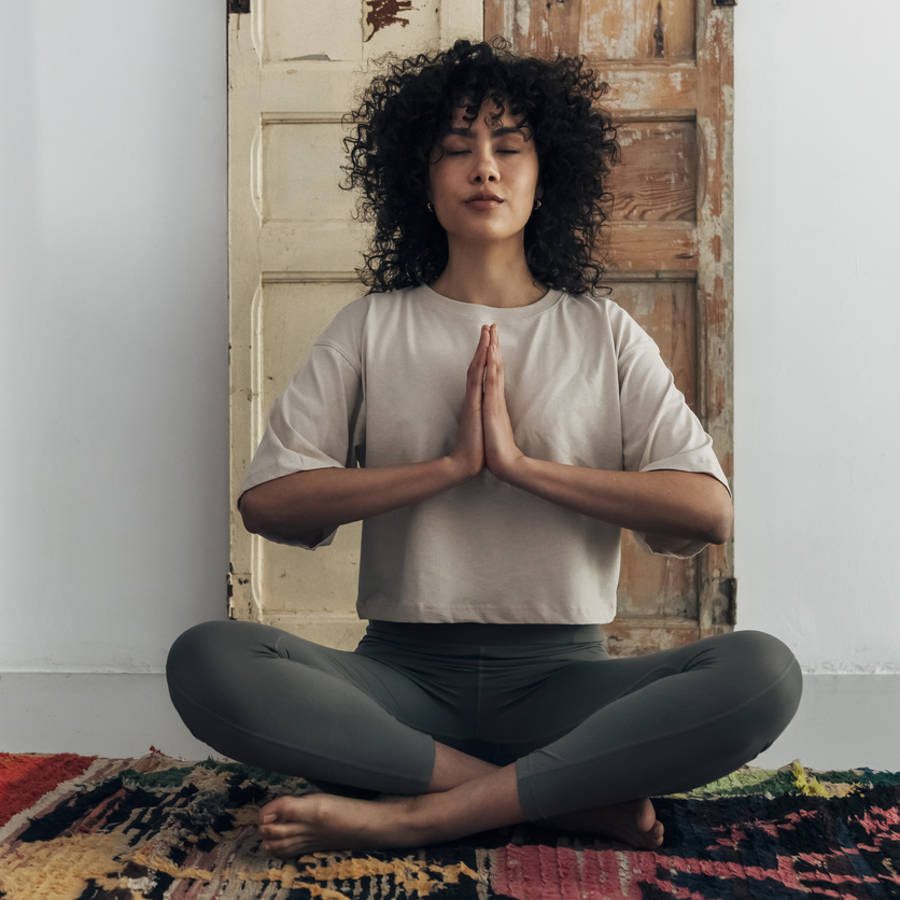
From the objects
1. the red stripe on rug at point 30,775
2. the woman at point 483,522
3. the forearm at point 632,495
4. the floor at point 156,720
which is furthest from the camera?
the floor at point 156,720

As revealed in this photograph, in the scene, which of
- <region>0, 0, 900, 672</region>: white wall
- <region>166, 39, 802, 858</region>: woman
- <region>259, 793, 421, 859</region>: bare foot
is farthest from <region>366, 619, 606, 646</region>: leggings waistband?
<region>0, 0, 900, 672</region>: white wall

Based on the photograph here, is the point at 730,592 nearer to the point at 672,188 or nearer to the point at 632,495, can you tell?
the point at 672,188

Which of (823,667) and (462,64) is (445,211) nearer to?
(462,64)

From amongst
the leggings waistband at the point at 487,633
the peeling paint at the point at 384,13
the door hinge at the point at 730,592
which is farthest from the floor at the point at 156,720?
the peeling paint at the point at 384,13

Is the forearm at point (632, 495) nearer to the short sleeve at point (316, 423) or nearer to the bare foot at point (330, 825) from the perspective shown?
the short sleeve at point (316, 423)

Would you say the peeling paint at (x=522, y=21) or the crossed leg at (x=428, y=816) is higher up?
the peeling paint at (x=522, y=21)

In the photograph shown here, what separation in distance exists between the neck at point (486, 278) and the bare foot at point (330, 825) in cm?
82

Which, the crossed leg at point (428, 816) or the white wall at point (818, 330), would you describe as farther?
the white wall at point (818, 330)

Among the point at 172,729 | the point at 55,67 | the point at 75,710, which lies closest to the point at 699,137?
the point at 55,67

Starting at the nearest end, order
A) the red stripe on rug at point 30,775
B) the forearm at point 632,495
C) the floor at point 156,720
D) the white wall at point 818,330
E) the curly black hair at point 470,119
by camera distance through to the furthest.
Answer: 1. the forearm at point 632,495
2. the red stripe on rug at point 30,775
3. the curly black hair at point 470,119
4. the floor at point 156,720
5. the white wall at point 818,330

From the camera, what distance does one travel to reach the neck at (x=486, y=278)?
190 centimetres

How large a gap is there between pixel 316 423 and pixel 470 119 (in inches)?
21.3

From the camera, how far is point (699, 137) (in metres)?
2.78

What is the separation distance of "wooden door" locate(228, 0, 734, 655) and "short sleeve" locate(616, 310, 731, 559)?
3.17 ft
